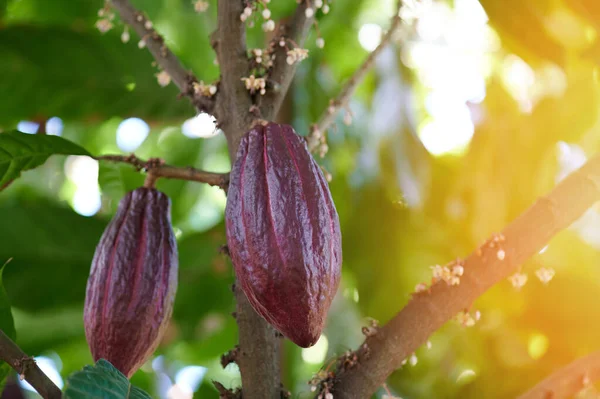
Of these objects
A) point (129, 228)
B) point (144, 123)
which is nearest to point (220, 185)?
point (129, 228)

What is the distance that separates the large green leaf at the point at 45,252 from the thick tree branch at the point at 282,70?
64 centimetres

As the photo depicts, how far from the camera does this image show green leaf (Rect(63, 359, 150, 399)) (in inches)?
20.9

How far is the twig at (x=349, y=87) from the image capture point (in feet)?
2.79

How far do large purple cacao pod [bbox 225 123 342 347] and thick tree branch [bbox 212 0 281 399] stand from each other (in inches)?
3.9

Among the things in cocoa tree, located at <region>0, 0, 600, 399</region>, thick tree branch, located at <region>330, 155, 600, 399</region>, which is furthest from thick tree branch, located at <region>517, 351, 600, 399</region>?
thick tree branch, located at <region>330, 155, 600, 399</region>

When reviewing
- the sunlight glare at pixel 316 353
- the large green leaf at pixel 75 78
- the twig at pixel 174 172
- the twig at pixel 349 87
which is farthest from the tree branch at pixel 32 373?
the sunlight glare at pixel 316 353

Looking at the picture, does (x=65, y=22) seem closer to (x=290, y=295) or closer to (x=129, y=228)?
(x=129, y=228)

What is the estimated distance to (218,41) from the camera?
0.82 m

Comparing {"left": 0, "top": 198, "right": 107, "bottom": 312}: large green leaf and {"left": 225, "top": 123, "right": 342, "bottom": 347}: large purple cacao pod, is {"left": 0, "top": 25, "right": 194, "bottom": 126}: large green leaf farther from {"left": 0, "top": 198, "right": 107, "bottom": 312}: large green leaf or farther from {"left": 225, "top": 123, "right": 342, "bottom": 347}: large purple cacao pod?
{"left": 225, "top": 123, "right": 342, "bottom": 347}: large purple cacao pod

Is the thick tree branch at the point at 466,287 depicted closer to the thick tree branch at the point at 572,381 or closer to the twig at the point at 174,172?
the thick tree branch at the point at 572,381

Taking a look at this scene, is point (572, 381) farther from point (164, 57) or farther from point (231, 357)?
point (164, 57)

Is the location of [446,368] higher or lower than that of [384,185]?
lower

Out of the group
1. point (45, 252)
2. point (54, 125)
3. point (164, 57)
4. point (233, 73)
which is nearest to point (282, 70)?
point (233, 73)

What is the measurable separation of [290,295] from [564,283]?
0.73m
